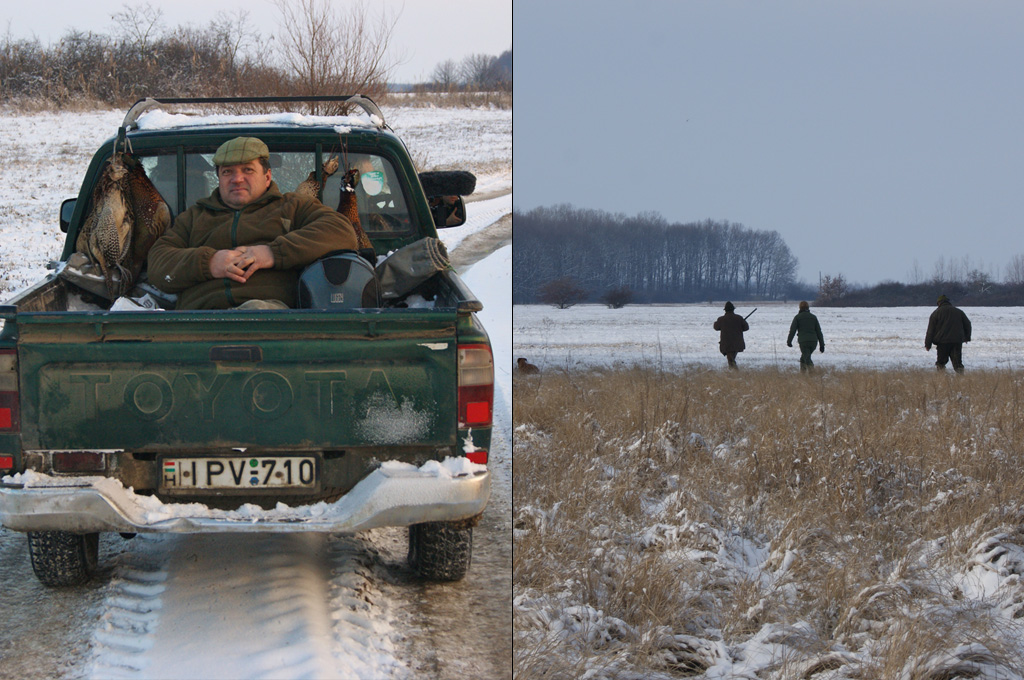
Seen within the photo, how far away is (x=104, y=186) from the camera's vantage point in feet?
15.3

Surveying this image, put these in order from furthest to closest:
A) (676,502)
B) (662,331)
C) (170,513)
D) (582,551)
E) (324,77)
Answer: (662,331) → (324,77) → (676,502) → (582,551) → (170,513)

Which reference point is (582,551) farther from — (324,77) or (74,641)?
(324,77)

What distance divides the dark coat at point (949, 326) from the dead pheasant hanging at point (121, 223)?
12.1 meters

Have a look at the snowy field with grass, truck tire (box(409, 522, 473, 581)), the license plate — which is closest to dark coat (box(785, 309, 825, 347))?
the snowy field with grass

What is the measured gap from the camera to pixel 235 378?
10.0ft

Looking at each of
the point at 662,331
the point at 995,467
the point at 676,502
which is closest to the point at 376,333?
the point at 676,502

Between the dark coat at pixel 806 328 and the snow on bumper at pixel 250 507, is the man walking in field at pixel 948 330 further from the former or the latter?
the snow on bumper at pixel 250 507

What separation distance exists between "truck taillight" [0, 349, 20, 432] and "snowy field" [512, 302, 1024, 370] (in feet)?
38.1

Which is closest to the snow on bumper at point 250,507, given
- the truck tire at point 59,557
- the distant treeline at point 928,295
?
the truck tire at point 59,557

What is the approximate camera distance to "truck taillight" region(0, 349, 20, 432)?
2980 millimetres

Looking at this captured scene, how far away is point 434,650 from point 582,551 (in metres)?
0.96

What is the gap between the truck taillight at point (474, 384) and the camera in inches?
124

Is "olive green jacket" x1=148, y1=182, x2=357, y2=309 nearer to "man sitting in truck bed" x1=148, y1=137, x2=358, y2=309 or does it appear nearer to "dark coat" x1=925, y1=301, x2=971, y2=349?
"man sitting in truck bed" x1=148, y1=137, x2=358, y2=309

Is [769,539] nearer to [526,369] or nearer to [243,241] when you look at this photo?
[243,241]
